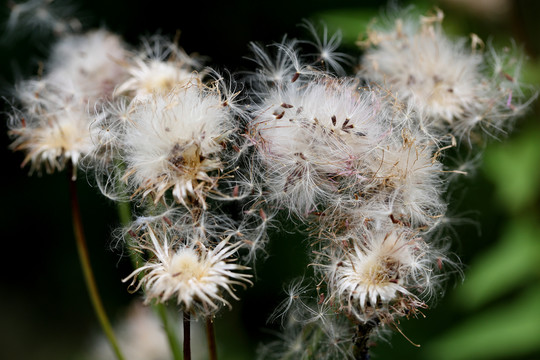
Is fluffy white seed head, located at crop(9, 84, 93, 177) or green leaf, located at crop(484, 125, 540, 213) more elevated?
fluffy white seed head, located at crop(9, 84, 93, 177)

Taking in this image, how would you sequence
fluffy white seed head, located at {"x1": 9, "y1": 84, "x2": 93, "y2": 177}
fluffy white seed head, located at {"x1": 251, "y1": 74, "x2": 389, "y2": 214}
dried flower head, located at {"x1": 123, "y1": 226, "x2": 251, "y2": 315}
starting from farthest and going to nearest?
1. fluffy white seed head, located at {"x1": 9, "y1": 84, "x2": 93, "y2": 177}
2. fluffy white seed head, located at {"x1": 251, "y1": 74, "x2": 389, "y2": 214}
3. dried flower head, located at {"x1": 123, "y1": 226, "x2": 251, "y2": 315}

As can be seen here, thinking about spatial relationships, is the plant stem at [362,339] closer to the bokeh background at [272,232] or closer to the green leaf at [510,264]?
the bokeh background at [272,232]

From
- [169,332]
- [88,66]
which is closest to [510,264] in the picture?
[169,332]

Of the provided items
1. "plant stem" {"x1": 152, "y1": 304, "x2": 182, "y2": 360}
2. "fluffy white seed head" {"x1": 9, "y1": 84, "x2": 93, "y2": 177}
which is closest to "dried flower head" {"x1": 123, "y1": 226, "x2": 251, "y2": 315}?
"plant stem" {"x1": 152, "y1": 304, "x2": 182, "y2": 360}

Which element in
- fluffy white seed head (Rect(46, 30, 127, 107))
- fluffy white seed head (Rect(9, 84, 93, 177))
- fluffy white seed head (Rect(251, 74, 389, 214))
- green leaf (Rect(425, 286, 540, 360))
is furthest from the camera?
green leaf (Rect(425, 286, 540, 360))

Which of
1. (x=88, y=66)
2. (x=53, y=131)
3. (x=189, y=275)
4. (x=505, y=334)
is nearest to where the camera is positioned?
(x=189, y=275)

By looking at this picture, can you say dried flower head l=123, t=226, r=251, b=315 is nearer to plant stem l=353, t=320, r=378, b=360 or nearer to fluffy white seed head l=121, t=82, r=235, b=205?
fluffy white seed head l=121, t=82, r=235, b=205

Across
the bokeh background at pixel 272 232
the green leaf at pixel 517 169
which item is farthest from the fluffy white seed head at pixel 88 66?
the green leaf at pixel 517 169

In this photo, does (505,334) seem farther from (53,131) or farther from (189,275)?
(53,131)
